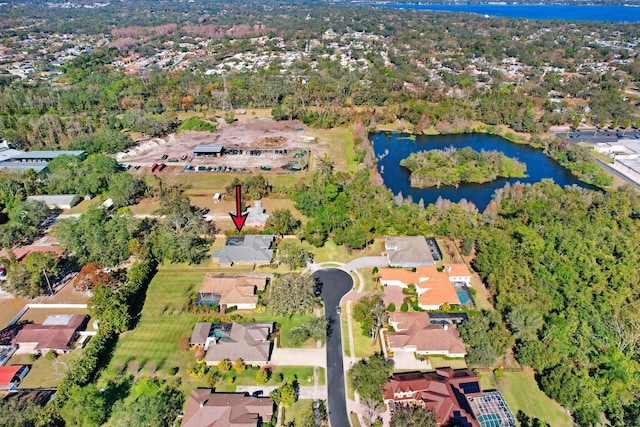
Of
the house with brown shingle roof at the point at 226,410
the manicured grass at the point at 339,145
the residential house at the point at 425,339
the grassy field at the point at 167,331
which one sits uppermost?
the residential house at the point at 425,339

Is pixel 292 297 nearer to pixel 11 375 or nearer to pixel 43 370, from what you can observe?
pixel 43 370

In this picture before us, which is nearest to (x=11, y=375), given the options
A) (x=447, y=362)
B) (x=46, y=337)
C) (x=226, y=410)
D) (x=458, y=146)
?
(x=46, y=337)

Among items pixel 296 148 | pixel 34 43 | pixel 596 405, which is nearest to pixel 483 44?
pixel 296 148

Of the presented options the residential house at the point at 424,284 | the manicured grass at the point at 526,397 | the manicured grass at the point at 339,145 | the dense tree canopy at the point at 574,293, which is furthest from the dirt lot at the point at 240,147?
the manicured grass at the point at 526,397

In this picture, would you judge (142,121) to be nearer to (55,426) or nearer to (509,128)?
(55,426)

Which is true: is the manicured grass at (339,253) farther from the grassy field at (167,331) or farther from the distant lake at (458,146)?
the distant lake at (458,146)

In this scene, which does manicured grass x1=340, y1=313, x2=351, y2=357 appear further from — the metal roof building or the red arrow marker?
the metal roof building
